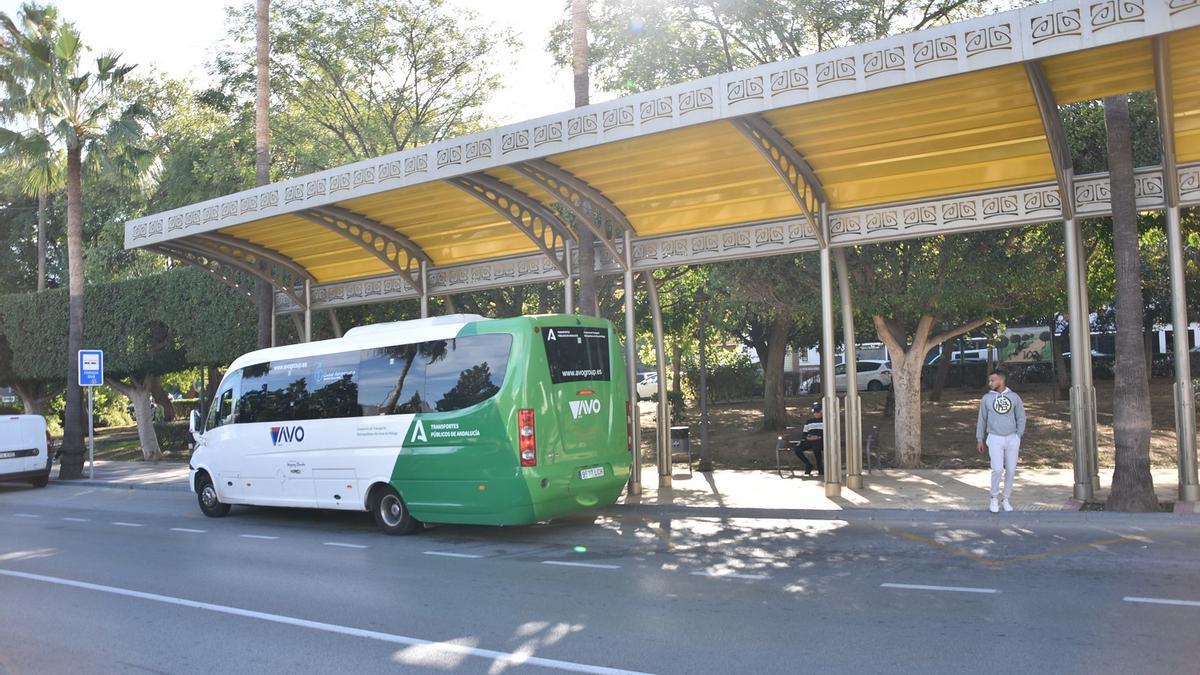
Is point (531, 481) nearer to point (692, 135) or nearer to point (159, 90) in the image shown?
point (692, 135)

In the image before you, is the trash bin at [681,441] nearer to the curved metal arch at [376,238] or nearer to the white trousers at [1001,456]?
the curved metal arch at [376,238]

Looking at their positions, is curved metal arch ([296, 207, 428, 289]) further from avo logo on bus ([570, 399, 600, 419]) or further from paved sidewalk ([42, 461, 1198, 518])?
avo logo on bus ([570, 399, 600, 419])

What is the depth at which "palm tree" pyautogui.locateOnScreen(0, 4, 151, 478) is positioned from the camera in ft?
76.6

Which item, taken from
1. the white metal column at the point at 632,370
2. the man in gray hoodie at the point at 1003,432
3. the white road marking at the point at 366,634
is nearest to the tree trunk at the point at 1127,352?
the man in gray hoodie at the point at 1003,432

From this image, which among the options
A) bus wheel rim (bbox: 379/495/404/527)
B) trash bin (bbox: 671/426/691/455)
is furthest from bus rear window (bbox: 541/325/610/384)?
trash bin (bbox: 671/426/691/455)

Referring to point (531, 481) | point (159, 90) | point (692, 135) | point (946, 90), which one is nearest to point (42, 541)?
point (531, 481)

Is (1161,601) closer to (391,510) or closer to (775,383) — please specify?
(391,510)

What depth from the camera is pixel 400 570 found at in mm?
9695

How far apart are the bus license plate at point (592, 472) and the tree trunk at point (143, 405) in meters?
20.3

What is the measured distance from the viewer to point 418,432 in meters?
11.8

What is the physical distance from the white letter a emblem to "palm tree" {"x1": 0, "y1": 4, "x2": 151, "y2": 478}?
16.3 metres

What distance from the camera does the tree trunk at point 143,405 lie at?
27583mm

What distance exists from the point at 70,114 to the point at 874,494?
71.3 ft

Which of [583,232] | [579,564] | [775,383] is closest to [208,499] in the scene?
[583,232]
